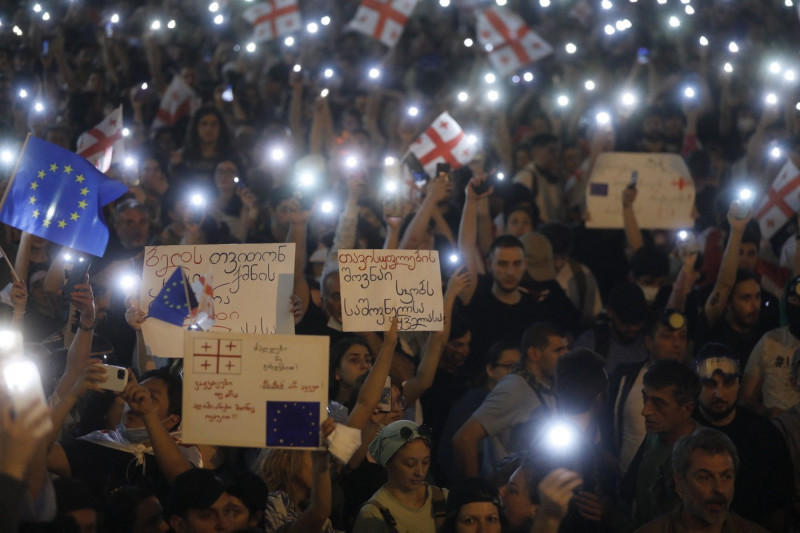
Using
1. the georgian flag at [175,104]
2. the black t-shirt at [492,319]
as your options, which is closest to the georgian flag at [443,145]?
the black t-shirt at [492,319]

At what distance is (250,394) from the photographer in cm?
491

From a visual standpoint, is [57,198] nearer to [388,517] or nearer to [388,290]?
[388,290]

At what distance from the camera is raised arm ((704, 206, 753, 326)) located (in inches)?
304

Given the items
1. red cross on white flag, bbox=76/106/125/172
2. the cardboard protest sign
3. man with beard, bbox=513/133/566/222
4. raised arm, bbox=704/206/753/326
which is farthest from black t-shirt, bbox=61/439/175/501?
man with beard, bbox=513/133/566/222

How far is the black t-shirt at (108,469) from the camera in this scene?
5.45 meters

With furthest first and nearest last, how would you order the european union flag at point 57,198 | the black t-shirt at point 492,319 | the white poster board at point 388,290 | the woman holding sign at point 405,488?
the black t-shirt at point 492,319
the european union flag at point 57,198
the white poster board at point 388,290
the woman holding sign at point 405,488

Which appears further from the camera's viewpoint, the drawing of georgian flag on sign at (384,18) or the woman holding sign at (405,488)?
the drawing of georgian flag on sign at (384,18)

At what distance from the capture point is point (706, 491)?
4977mm

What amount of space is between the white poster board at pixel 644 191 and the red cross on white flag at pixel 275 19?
529 centimetres

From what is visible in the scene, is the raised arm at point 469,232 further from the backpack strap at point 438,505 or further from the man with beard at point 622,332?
the backpack strap at point 438,505

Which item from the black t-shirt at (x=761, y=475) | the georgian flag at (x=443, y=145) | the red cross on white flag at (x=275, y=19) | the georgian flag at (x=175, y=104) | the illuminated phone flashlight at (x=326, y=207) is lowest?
the black t-shirt at (x=761, y=475)

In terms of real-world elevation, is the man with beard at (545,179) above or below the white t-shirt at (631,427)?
above

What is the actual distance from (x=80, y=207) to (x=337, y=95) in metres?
6.85

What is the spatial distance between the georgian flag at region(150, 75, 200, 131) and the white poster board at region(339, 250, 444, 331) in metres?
6.81
